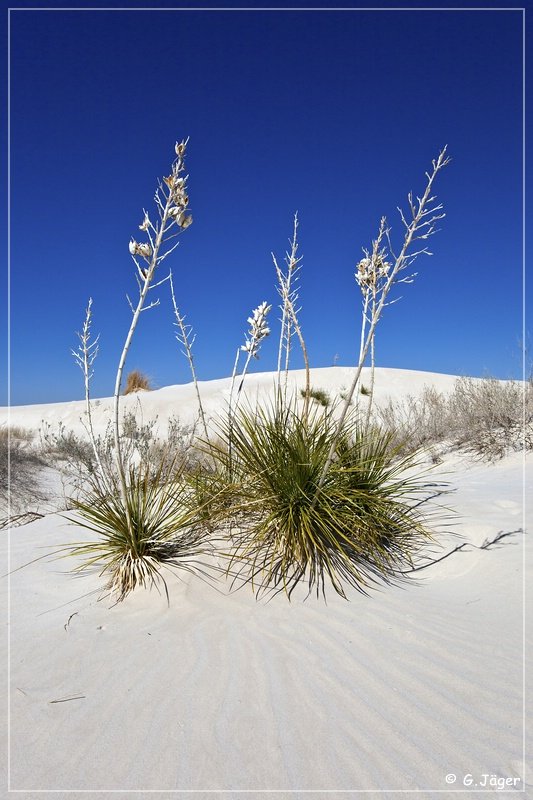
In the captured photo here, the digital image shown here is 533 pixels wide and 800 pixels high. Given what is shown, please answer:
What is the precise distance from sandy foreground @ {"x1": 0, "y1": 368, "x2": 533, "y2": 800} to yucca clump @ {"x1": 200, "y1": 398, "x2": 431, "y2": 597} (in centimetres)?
23

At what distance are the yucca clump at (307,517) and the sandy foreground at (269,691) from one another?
0.23 m

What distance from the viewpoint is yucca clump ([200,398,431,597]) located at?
2.98 meters

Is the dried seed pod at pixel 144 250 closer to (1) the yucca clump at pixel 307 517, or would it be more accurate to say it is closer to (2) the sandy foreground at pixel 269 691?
(1) the yucca clump at pixel 307 517

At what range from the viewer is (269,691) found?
1998 millimetres

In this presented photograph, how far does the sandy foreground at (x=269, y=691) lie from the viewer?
1603 mm

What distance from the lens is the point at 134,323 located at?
2885mm

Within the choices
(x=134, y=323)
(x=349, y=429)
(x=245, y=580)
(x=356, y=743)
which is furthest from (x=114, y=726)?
(x=349, y=429)

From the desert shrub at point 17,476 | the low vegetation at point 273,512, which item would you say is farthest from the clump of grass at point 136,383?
the low vegetation at point 273,512

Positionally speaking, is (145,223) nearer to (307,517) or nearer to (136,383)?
(307,517)

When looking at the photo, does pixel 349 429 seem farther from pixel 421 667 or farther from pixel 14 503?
pixel 14 503

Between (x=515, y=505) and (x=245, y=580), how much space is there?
290 centimetres

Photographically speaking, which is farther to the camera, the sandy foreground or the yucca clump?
the yucca clump

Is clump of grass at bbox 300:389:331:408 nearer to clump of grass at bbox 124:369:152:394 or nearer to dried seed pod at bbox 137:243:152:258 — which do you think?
dried seed pod at bbox 137:243:152:258

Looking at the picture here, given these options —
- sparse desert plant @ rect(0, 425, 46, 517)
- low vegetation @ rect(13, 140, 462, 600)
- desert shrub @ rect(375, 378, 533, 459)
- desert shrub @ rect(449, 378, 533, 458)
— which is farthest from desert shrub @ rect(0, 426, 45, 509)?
desert shrub @ rect(449, 378, 533, 458)
